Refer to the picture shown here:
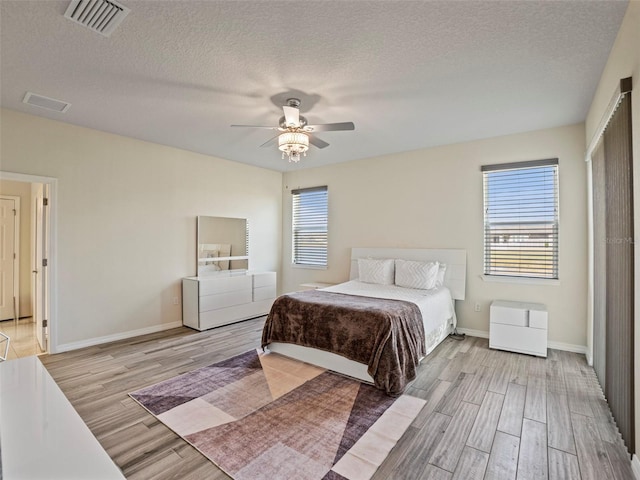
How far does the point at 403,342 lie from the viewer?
299 cm

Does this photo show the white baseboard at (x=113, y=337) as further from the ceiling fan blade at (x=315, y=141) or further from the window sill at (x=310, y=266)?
the ceiling fan blade at (x=315, y=141)

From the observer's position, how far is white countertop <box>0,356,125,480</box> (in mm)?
952

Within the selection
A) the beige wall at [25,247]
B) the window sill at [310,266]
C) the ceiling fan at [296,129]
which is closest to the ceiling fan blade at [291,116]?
the ceiling fan at [296,129]

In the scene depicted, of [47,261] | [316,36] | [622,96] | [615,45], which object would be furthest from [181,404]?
[615,45]

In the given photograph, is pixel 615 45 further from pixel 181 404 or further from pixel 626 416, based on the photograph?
pixel 181 404

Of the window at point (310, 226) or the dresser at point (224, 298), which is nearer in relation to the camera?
the dresser at point (224, 298)

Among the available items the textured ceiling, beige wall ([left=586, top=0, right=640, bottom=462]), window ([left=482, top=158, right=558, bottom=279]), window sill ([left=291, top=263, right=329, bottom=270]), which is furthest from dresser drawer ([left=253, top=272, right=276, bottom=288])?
beige wall ([left=586, top=0, right=640, bottom=462])

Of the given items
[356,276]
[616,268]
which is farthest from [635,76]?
[356,276]

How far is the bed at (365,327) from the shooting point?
2912 mm

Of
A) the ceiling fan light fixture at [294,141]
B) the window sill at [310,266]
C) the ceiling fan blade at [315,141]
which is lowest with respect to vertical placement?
the window sill at [310,266]

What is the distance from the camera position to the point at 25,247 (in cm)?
539

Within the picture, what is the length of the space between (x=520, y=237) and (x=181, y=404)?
427 centimetres

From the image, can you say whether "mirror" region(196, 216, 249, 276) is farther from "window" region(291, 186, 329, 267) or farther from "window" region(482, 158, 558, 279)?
"window" region(482, 158, 558, 279)

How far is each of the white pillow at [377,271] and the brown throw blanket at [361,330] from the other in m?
1.19
